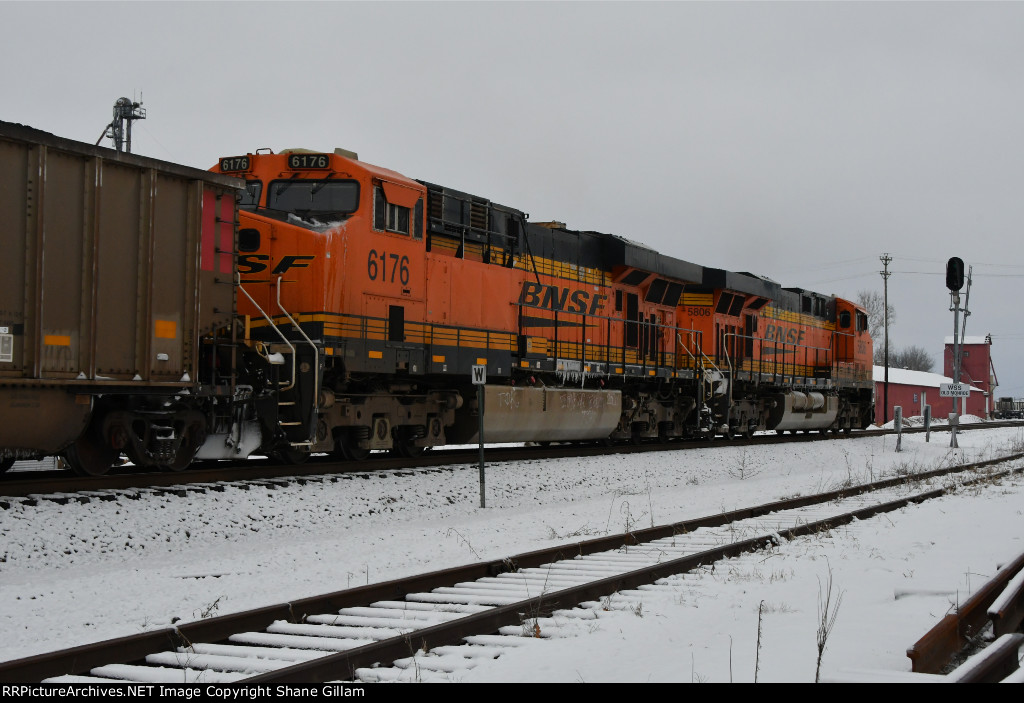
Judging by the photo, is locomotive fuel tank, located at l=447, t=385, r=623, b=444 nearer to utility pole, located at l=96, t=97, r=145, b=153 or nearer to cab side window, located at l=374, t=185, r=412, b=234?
cab side window, located at l=374, t=185, r=412, b=234

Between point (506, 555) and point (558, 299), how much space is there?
9.97 metres

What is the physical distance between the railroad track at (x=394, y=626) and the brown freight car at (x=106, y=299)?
409cm

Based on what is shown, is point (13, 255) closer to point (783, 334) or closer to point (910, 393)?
point (783, 334)

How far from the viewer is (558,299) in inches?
680

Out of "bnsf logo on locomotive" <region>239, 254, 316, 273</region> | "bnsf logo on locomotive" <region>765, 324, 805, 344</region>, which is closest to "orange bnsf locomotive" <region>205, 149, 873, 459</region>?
"bnsf logo on locomotive" <region>239, 254, 316, 273</region>

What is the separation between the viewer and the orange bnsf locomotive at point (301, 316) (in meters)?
8.32

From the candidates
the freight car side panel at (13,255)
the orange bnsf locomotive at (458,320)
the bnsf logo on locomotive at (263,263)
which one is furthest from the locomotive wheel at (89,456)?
the bnsf logo on locomotive at (263,263)

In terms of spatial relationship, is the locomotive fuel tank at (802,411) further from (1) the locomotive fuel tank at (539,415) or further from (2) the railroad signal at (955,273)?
(1) the locomotive fuel tank at (539,415)

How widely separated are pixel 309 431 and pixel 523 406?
16.4 feet

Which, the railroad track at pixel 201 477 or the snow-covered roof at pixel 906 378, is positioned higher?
the snow-covered roof at pixel 906 378

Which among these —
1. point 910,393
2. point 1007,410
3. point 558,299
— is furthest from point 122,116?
point 1007,410

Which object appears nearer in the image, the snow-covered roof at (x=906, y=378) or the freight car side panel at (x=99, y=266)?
the freight car side panel at (x=99, y=266)

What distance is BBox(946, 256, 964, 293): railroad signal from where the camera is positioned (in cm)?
2384

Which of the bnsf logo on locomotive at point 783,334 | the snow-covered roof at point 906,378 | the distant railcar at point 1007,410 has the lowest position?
the distant railcar at point 1007,410
